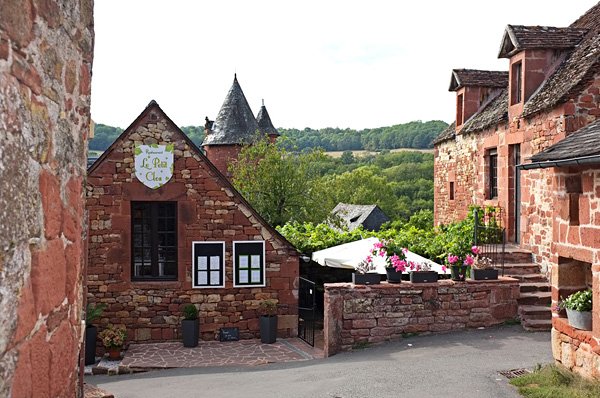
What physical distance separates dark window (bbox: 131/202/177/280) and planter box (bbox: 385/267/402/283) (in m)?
4.88

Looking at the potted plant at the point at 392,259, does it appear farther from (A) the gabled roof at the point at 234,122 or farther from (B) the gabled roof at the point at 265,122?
(B) the gabled roof at the point at 265,122

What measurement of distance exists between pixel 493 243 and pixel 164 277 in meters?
8.10

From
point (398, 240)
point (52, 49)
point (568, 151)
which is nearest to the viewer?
point (52, 49)

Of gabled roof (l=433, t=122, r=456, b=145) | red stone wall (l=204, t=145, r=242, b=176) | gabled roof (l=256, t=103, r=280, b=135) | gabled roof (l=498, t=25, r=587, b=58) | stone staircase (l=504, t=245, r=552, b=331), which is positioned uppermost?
gabled roof (l=256, t=103, r=280, b=135)

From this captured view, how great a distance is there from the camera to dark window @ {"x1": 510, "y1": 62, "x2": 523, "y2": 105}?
15.7 m

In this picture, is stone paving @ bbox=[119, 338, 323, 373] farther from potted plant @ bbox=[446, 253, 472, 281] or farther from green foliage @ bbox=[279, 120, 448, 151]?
green foliage @ bbox=[279, 120, 448, 151]

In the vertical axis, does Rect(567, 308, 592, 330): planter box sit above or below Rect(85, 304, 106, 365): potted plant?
above

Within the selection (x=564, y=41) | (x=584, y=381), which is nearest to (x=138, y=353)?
(x=584, y=381)

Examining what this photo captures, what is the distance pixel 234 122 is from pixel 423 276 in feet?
80.2

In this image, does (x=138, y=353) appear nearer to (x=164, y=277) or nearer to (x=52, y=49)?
(x=164, y=277)

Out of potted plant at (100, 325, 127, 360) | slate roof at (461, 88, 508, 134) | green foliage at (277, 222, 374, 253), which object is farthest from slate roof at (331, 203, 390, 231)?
potted plant at (100, 325, 127, 360)

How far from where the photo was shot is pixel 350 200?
65.2 metres

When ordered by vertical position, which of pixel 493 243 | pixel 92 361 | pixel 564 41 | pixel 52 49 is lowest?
pixel 92 361

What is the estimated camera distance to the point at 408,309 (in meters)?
11.9
